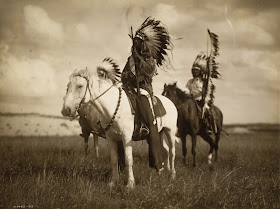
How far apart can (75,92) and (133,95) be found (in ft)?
3.80

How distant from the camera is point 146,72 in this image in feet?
19.4

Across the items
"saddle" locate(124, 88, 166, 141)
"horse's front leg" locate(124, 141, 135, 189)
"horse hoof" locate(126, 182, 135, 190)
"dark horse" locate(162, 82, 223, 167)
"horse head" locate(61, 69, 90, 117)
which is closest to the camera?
"horse head" locate(61, 69, 90, 117)

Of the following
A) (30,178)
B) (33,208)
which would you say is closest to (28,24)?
(30,178)

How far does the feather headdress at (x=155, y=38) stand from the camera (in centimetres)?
573

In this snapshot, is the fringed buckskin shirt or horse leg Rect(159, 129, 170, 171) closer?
horse leg Rect(159, 129, 170, 171)

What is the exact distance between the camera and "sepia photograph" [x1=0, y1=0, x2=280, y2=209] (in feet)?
17.2

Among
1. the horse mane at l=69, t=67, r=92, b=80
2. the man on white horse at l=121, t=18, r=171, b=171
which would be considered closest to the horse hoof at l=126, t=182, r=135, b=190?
the man on white horse at l=121, t=18, r=171, b=171

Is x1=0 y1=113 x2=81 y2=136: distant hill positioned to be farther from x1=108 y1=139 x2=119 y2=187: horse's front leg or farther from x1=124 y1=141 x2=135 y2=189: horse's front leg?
x1=124 y1=141 x2=135 y2=189: horse's front leg

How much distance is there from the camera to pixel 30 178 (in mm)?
5449

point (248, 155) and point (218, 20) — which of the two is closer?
point (218, 20)

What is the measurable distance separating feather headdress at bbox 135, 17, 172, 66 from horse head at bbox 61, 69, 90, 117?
1.27 m

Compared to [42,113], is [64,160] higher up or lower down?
lower down

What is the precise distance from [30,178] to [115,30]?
11.3 ft

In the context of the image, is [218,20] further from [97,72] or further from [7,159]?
[7,159]
